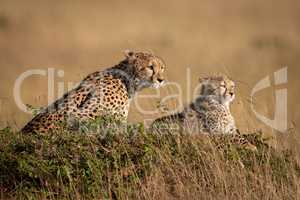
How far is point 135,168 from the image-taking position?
6.48 m

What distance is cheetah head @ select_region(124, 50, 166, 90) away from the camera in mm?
7898

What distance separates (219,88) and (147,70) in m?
0.81

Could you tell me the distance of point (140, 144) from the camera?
6668 millimetres

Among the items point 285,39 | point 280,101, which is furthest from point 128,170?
point 285,39

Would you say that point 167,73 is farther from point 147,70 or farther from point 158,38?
point 147,70

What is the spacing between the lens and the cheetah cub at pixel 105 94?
24.2ft

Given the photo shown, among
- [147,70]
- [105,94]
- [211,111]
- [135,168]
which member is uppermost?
[147,70]

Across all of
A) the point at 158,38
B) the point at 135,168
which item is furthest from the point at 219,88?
the point at 158,38

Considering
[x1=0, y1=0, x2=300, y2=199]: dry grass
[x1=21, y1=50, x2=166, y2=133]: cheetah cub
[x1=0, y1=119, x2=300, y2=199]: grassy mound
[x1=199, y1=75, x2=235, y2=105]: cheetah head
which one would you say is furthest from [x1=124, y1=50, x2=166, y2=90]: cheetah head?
[x1=0, y1=119, x2=300, y2=199]: grassy mound

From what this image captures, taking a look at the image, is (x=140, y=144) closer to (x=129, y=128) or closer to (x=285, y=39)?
(x=129, y=128)

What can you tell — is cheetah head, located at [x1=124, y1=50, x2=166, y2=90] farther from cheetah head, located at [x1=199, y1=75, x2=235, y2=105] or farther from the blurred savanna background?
the blurred savanna background

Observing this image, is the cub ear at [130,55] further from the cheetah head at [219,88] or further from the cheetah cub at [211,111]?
the cheetah head at [219,88]

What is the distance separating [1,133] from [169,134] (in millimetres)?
1225

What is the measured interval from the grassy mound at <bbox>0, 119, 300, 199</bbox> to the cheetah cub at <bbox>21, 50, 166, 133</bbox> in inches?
21.1
